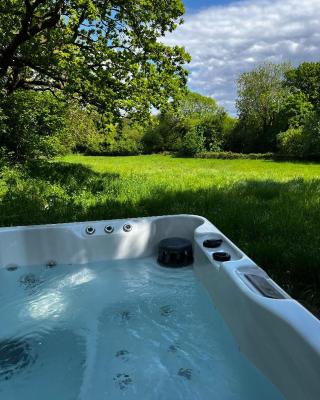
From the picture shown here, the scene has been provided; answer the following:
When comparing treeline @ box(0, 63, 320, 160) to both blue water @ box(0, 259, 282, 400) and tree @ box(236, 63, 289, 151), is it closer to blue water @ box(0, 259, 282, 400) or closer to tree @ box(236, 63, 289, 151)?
tree @ box(236, 63, 289, 151)

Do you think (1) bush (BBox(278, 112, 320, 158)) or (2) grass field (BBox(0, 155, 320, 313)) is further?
(1) bush (BBox(278, 112, 320, 158))

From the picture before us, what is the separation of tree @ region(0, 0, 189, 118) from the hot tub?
6.47 meters

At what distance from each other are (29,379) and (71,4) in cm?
866

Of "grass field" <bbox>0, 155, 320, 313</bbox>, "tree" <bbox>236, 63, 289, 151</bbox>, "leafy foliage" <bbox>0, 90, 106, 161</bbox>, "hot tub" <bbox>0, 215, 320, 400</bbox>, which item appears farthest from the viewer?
"tree" <bbox>236, 63, 289, 151</bbox>

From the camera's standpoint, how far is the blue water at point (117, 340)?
2229 millimetres

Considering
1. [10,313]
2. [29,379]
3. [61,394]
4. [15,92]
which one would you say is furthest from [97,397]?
[15,92]

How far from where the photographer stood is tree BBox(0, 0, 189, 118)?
9.52m

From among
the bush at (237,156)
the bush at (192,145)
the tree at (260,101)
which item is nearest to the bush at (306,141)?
the bush at (237,156)

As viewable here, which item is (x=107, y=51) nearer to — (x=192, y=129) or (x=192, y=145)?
(x=192, y=145)

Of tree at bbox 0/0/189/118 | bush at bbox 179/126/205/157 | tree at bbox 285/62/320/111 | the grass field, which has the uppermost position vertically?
tree at bbox 285/62/320/111

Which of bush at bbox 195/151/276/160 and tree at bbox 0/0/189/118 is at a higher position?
tree at bbox 0/0/189/118

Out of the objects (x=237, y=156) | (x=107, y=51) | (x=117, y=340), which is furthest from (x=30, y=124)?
(x=237, y=156)

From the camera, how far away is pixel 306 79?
110 ft

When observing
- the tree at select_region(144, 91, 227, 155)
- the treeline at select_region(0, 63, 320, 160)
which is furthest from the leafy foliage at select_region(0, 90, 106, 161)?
the tree at select_region(144, 91, 227, 155)
